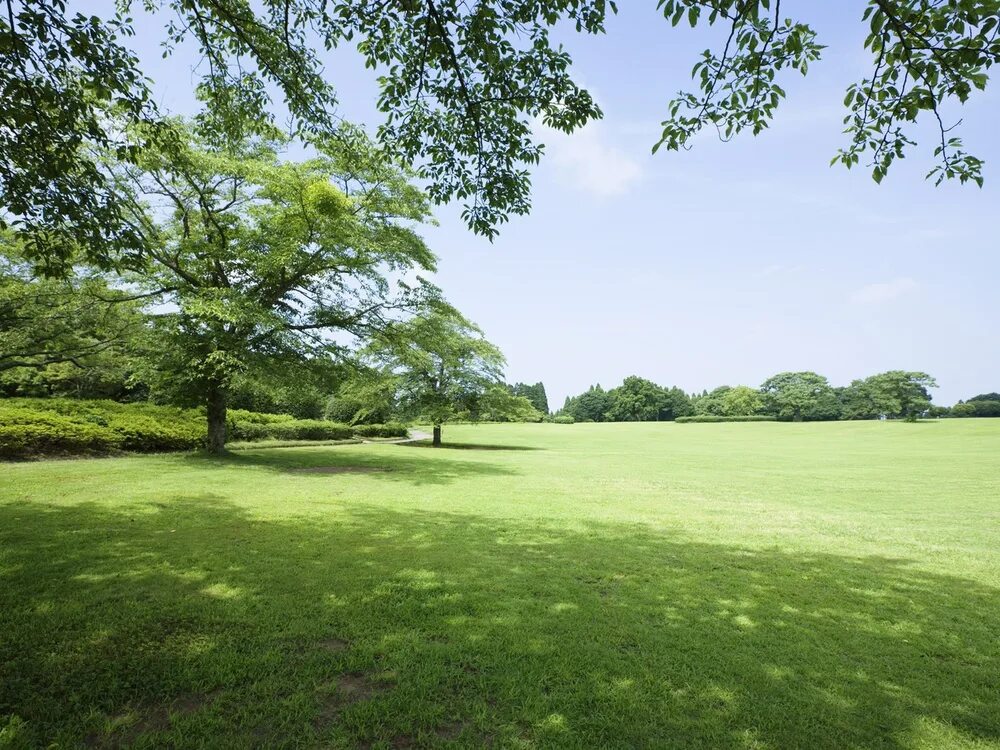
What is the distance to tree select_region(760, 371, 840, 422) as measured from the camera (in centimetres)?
8006

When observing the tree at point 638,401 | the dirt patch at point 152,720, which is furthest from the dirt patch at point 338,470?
the tree at point 638,401

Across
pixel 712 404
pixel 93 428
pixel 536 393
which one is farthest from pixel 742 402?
pixel 93 428

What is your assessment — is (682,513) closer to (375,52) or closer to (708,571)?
(708,571)

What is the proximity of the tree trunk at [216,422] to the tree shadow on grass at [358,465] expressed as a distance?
0.61 meters

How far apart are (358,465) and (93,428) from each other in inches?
334

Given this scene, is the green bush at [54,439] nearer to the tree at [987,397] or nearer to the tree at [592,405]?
the tree at [592,405]

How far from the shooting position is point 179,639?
3951mm

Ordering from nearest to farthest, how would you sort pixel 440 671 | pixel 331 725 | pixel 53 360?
1. pixel 331 725
2. pixel 440 671
3. pixel 53 360

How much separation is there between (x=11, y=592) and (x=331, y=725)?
407 cm

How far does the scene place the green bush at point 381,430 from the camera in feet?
120

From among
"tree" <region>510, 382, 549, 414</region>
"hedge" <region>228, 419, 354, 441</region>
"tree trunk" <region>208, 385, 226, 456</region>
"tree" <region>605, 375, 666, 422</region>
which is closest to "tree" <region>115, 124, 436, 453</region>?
"tree trunk" <region>208, 385, 226, 456</region>

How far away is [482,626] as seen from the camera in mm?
4410

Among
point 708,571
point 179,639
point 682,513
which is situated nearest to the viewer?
point 179,639

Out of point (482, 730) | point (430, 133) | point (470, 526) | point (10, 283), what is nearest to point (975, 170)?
point (430, 133)
